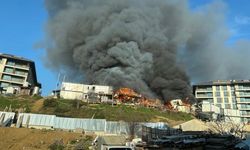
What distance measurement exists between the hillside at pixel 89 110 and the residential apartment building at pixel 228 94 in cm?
3587

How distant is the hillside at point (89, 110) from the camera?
46062 mm

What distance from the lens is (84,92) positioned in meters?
63.0

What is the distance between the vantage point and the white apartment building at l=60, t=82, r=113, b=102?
60844 millimetres

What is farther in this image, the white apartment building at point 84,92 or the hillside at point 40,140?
the white apartment building at point 84,92

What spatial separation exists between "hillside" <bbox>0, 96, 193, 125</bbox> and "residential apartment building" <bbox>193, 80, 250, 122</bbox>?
118 feet

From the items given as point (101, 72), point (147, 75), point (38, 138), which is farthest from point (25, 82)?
point (38, 138)

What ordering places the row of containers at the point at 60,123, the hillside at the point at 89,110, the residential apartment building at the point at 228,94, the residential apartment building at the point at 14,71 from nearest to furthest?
1. the row of containers at the point at 60,123
2. the hillside at the point at 89,110
3. the residential apartment building at the point at 14,71
4. the residential apartment building at the point at 228,94

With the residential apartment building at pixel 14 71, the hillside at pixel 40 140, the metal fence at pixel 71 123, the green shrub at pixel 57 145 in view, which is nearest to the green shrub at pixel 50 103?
the metal fence at pixel 71 123

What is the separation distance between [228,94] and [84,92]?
1852 inches

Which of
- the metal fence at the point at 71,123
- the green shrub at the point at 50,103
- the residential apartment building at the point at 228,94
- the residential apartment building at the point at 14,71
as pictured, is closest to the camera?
the metal fence at the point at 71,123

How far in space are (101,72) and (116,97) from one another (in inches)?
536

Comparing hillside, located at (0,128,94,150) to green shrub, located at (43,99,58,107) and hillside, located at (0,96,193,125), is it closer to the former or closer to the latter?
hillside, located at (0,96,193,125)

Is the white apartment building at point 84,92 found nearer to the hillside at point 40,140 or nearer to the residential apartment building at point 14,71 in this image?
the residential apartment building at point 14,71

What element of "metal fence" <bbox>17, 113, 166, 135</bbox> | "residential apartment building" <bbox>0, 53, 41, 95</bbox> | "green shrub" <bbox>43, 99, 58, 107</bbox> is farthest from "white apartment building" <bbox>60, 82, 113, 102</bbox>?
"metal fence" <bbox>17, 113, 166, 135</bbox>
